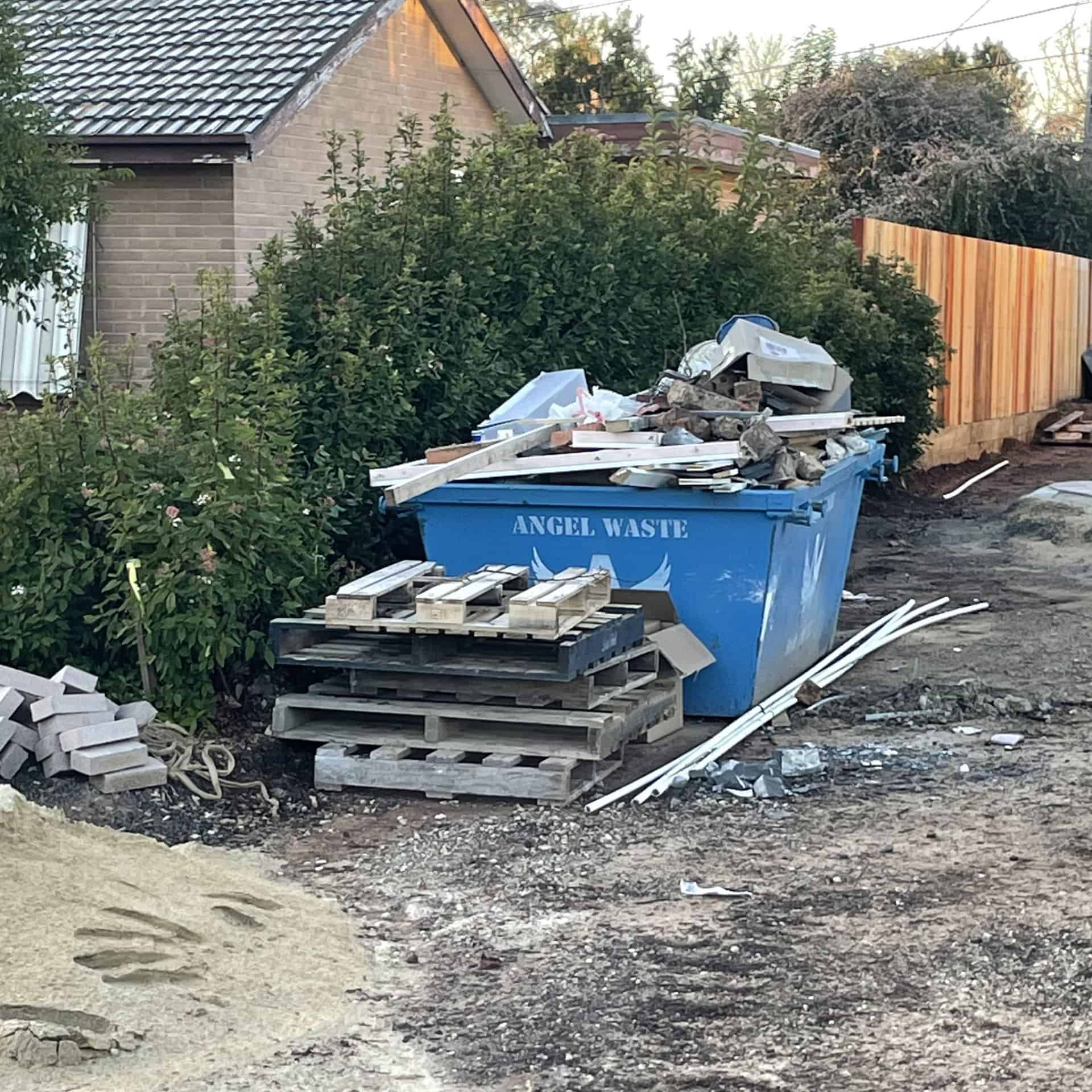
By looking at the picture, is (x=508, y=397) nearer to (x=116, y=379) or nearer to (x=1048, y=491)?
(x=116, y=379)

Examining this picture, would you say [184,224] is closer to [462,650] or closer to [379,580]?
[379,580]

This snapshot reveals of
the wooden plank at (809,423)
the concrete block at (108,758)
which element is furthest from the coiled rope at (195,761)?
the wooden plank at (809,423)

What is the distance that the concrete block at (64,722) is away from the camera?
6.38 m

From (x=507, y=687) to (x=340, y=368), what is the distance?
7.93 ft

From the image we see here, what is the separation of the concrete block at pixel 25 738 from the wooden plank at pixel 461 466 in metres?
1.95

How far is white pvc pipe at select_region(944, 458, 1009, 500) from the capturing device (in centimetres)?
1648

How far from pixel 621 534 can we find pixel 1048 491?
8.52 metres

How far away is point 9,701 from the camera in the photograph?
6320mm

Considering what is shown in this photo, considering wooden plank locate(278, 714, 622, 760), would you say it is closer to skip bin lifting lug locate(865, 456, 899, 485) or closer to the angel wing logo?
the angel wing logo

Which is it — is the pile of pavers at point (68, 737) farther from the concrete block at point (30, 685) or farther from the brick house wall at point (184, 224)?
the brick house wall at point (184, 224)

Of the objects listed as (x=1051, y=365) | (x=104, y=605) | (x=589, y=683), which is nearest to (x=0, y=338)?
(x=104, y=605)

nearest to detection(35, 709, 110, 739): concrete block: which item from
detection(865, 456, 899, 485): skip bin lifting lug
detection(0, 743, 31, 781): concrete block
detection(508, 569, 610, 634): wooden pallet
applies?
detection(0, 743, 31, 781): concrete block

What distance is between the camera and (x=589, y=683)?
21.8 feet

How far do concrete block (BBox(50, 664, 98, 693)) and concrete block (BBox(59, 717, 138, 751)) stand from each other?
216 millimetres
